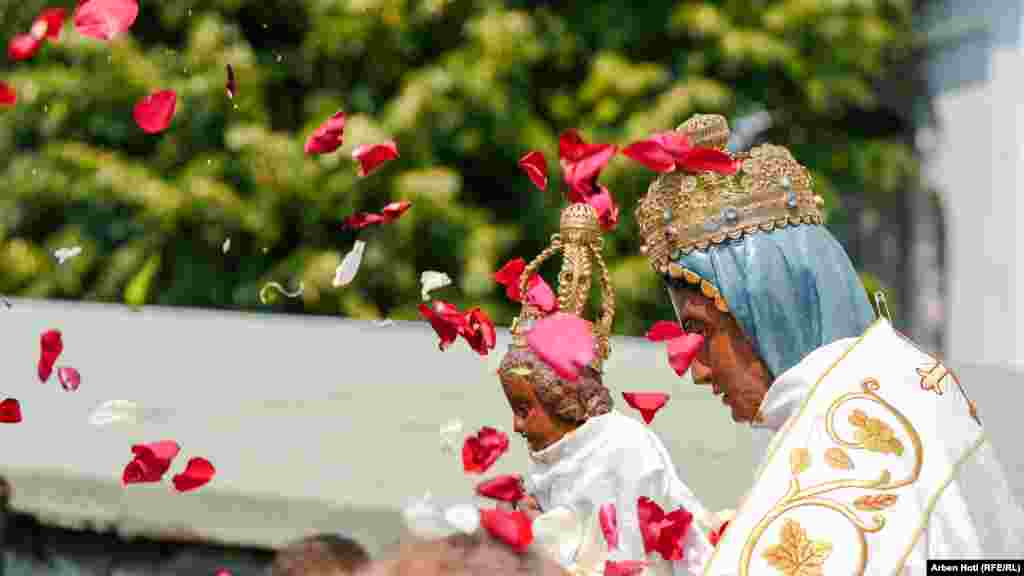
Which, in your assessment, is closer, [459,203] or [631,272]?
[631,272]

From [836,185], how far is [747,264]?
6449mm

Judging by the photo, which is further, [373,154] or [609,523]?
[373,154]

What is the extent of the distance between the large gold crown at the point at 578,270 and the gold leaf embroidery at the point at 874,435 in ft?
1.74

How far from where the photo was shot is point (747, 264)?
7.45 ft

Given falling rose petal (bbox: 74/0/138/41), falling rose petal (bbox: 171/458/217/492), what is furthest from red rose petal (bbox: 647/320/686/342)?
falling rose petal (bbox: 74/0/138/41)

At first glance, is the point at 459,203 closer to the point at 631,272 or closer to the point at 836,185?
the point at 631,272

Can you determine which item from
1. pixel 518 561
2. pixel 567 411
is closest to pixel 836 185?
pixel 567 411

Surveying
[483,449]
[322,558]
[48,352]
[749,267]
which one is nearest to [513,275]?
[483,449]

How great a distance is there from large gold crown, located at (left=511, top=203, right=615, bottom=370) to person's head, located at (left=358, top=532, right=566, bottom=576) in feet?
2.03

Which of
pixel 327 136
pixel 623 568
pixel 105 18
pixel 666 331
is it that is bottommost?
pixel 623 568

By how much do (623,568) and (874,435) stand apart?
17.7 inches

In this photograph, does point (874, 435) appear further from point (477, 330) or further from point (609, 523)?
point (477, 330)

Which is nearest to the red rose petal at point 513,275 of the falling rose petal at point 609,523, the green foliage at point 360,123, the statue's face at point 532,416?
the statue's face at point 532,416

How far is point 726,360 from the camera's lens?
2297mm
